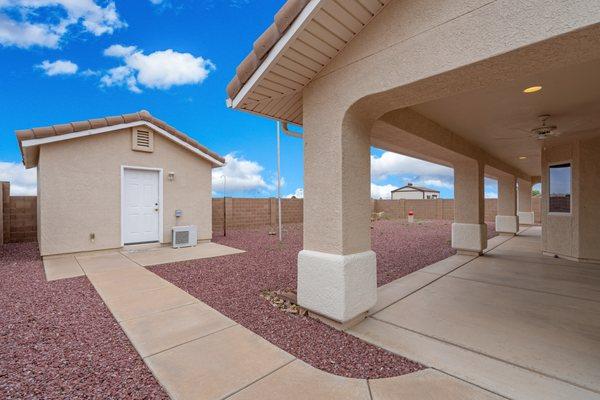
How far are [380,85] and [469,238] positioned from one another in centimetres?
633

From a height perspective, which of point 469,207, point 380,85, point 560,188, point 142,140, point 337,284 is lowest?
point 337,284

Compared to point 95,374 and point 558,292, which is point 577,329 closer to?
point 558,292

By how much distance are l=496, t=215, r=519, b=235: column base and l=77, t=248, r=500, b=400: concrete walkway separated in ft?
39.9

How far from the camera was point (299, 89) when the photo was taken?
3746 mm

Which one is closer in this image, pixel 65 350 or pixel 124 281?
pixel 65 350

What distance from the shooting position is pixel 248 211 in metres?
15.0

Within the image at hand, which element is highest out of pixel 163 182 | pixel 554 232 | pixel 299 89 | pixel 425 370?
pixel 299 89

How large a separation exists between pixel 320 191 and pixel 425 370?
2.09 metres

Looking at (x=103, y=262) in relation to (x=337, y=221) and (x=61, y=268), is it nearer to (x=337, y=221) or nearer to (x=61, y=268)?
(x=61, y=268)

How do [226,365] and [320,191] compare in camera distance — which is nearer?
[226,365]

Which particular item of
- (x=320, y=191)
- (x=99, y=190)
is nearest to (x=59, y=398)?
(x=320, y=191)

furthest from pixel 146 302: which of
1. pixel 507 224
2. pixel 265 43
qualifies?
pixel 507 224

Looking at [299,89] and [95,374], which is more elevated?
[299,89]

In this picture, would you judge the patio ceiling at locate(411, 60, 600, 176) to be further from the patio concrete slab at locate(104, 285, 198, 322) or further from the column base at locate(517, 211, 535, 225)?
the column base at locate(517, 211, 535, 225)
